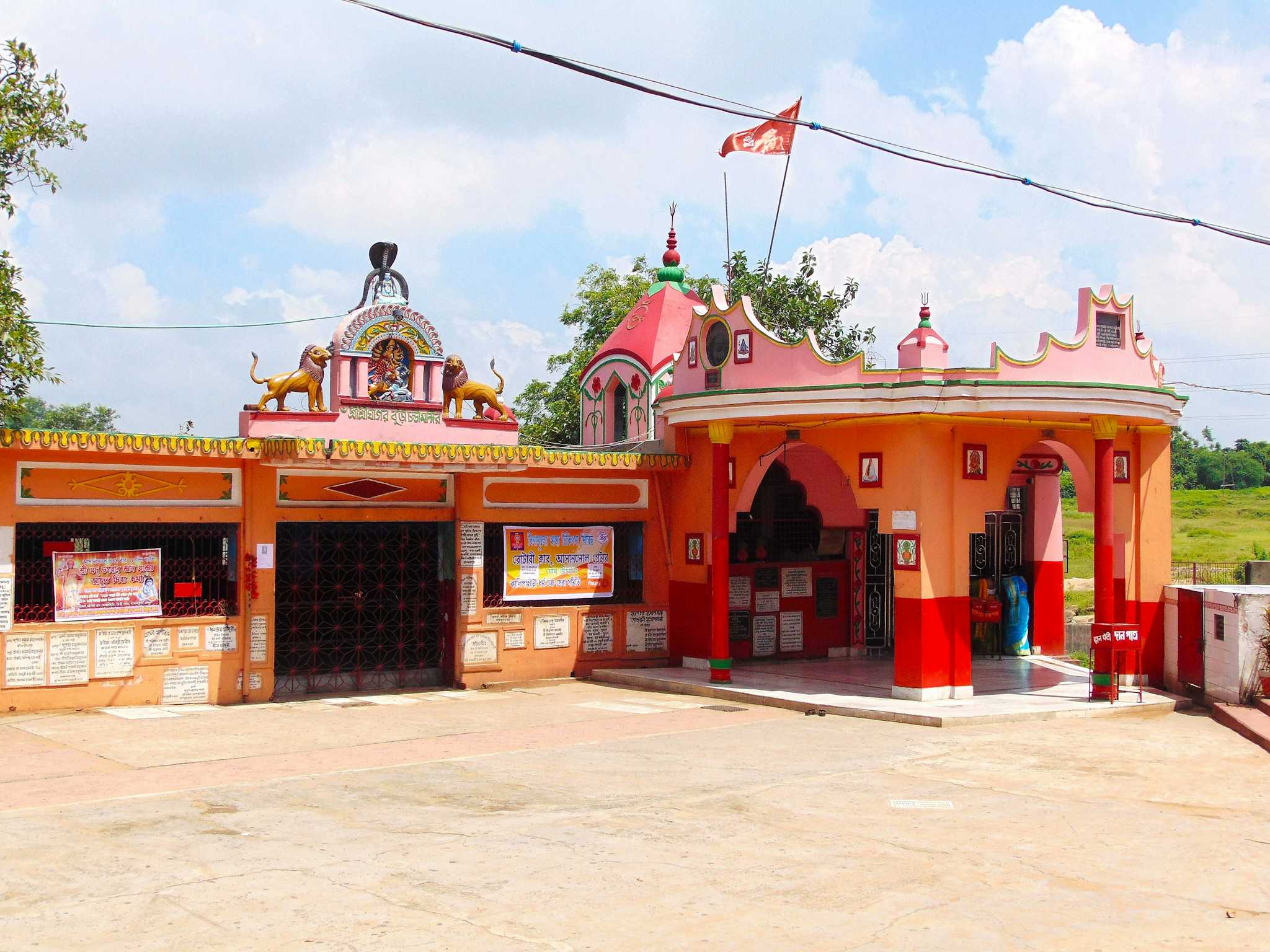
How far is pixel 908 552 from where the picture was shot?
1580 cm

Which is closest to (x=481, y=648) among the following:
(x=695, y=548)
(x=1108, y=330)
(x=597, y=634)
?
(x=597, y=634)

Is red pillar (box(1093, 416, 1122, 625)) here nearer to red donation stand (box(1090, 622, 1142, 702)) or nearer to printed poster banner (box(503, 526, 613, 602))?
red donation stand (box(1090, 622, 1142, 702))

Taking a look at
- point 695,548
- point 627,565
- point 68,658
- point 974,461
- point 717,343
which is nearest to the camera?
point 68,658

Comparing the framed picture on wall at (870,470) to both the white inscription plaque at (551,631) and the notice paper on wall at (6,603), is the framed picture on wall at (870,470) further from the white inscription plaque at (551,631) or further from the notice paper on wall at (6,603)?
the notice paper on wall at (6,603)

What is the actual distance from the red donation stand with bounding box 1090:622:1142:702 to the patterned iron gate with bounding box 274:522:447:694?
855cm

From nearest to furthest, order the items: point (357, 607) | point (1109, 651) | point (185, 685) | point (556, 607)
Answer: point (185, 685), point (1109, 651), point (357, 607), point (556, 607)

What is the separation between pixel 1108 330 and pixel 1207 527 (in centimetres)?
4419

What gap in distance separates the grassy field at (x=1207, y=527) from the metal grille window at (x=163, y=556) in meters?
30.2

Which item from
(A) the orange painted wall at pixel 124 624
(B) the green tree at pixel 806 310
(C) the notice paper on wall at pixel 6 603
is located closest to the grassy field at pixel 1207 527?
(B) the green tree at pixel 806 310

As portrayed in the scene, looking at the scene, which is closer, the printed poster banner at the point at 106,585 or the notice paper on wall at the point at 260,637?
the printed poster banner at the point at 106,585

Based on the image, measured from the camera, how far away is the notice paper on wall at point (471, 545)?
17406 mm

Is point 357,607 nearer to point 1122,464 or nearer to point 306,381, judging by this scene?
point 306,381

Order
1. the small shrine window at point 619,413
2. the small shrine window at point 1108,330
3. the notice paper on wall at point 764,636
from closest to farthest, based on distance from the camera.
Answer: the small shrine window at point 1108,330
the notice paper on wall at point 764,636
the small shrine window at point 619,413

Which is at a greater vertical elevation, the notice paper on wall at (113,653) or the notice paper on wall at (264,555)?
the notice paper on wall at (264,555)
